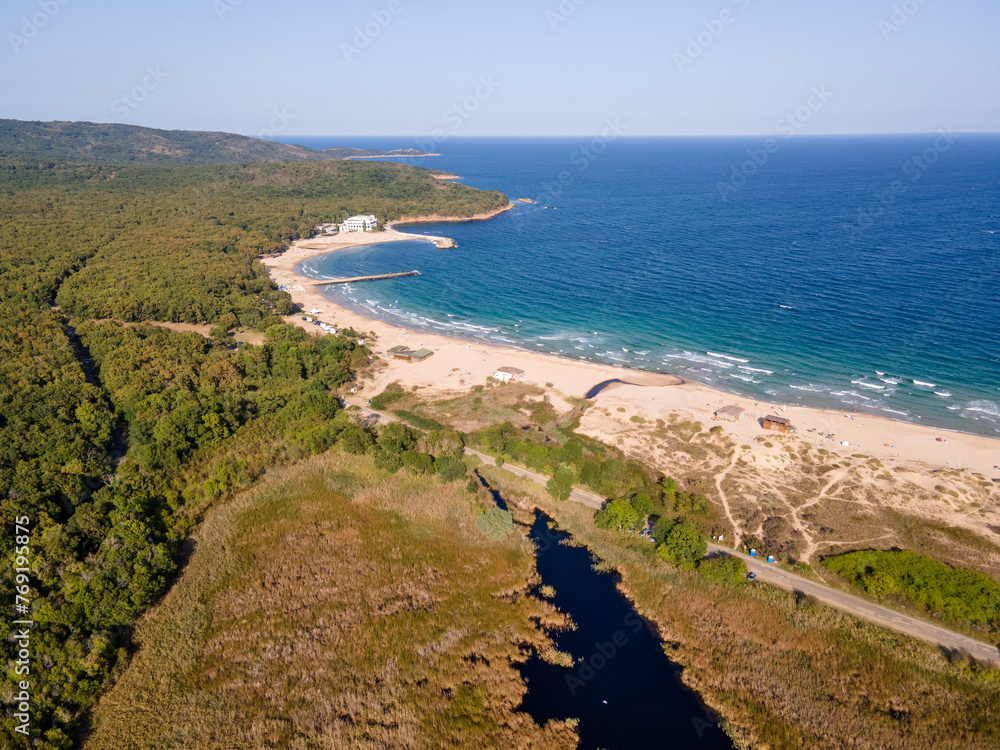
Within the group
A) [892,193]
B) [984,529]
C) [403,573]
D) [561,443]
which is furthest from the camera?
[892,193]

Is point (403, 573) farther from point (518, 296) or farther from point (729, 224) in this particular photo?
point (729, 224)

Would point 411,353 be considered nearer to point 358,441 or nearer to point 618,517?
point 358,441

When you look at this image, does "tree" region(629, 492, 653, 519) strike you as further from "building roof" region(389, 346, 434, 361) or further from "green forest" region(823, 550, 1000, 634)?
"building roof" region(389, 346, 434, 361)

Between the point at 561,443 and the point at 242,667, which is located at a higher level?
the point at 561,443

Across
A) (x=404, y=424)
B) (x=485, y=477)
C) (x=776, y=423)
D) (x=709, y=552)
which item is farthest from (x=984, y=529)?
(x=404, y=424)

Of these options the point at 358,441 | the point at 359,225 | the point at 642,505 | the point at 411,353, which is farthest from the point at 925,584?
the point at 359,225
